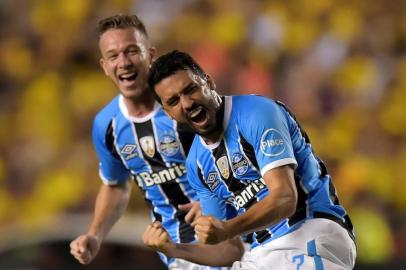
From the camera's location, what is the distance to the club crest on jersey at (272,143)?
3465 millimetres

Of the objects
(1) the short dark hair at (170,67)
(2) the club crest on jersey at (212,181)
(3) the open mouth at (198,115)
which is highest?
(1) the short dark hair at (170,67)

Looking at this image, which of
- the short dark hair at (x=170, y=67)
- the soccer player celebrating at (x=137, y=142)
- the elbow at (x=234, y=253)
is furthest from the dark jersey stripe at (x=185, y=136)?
the short dark hair at (x=170, y=67)

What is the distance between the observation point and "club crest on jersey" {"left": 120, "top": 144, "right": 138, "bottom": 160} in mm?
4645

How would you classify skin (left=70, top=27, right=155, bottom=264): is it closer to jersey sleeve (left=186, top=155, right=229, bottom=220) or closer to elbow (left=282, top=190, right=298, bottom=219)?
jersey sleeve (left=186, top=155, right=229, bottom=220)

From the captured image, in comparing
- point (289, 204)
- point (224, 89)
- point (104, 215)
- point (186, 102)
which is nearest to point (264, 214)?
point (289, 204)

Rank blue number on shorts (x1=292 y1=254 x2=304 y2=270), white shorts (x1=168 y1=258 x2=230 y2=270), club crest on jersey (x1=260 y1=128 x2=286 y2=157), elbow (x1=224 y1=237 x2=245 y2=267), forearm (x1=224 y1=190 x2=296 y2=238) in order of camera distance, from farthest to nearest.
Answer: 1. white shorts (x1=168 y1=258 x2=230 y2=270)
2. elbow (x1=224 y1=237 x2=245 y2=267)
3. blue number on shorts (x1=292 y1=254 x2=304 y2=270)
4. club crest on jersey (x1=260 y1=128 x2=286 y2=157)
5. forearm (x1=224 y1=190 x2=296 y2=238)

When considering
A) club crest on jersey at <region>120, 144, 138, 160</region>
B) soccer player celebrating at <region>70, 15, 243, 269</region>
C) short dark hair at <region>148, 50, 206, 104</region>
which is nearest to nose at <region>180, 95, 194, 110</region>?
short dark hair at <region>148, 50, 206, 104</region>

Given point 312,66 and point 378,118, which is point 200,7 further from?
point 378,118

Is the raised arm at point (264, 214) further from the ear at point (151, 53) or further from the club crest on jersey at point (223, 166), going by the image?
the ear at point (151, 53)

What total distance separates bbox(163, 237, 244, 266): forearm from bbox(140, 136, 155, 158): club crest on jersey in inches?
28.9

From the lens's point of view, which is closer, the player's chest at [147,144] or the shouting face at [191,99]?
the shouting face at [191,99]

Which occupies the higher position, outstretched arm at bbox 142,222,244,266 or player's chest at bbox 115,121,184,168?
player's chest at bbox 115,121,184,168

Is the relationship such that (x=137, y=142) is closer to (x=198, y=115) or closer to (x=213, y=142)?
(x=213, y=142)

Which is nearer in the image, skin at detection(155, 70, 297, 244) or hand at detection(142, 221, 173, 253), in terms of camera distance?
skin at detection(155, 70, 297, 244)
